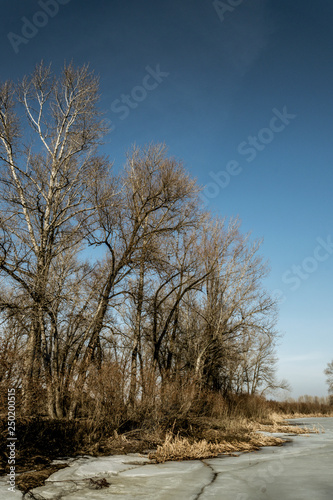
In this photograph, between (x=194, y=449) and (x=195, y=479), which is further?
(x=194, y=449)

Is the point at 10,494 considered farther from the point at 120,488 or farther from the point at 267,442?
the point at 267,442

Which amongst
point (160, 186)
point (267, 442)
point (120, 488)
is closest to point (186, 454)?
point (120, 488)

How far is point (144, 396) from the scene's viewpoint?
10000mm

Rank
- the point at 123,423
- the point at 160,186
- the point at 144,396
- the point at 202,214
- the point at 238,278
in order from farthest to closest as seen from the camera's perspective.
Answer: the point at 238,278
the point at 202,214
the point at 160,186
the point at 144,396
the point at 123,423

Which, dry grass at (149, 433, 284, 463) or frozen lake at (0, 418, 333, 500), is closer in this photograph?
frozen lake at (0, 418, 333, 500)

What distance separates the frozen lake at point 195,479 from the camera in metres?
4.70

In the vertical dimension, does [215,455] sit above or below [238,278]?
below

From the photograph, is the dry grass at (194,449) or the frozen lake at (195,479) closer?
the frozen lake at (195,479)

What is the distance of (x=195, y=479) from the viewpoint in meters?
5.63

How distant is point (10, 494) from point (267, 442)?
26.8ft

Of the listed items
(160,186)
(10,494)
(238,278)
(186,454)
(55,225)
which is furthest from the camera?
(238,278)

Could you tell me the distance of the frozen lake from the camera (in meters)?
4.70

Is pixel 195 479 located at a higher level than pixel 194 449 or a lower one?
higher

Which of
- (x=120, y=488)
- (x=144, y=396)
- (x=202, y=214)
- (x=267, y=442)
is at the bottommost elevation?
(x=267, y=442)
